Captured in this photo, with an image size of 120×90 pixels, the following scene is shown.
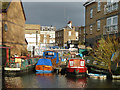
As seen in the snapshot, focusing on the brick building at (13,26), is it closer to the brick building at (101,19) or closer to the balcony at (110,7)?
the brick building at (101,19)

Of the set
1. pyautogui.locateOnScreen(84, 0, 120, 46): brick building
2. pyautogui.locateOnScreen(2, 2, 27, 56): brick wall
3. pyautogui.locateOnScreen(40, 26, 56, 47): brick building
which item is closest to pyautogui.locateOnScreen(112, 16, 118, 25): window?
pyautogui.locateOnScreen(84, 0, 120, 46): brick building

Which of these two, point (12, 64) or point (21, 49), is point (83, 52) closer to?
point (21, 49)

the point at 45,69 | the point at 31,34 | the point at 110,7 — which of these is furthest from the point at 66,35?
the point at 45,69

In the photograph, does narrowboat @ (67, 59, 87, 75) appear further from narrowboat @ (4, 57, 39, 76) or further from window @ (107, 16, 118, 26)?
window @ (107, 16, 118, 26)

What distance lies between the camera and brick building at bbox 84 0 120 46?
28.9 meters

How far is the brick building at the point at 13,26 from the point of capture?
1202 inches

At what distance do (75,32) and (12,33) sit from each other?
40.5 m

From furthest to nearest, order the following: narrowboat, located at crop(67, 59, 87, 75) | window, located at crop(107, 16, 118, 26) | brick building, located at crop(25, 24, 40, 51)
Result: brick building, located at crop(25, 24, 40, 51), window, located at crop(107, 16, 118, 26), narrowboat, located at crop(67, 59, 87, 75)

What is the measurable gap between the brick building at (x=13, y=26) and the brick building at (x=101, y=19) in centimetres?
1480

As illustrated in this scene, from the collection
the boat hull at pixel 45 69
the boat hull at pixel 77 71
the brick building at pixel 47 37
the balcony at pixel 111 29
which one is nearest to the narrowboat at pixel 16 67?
the boat hull at pixel 45 69

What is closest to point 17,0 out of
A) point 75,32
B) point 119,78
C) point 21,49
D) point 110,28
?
→ point 21,49

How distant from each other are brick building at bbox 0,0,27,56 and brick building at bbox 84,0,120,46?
1480 centimetres

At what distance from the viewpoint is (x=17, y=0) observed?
36.2m

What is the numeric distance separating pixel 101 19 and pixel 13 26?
56.6 feet
